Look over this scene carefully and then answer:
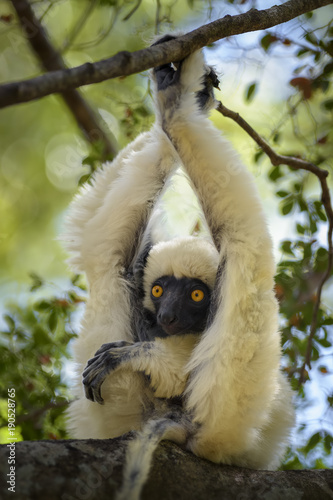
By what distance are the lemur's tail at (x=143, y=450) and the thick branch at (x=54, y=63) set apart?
10.0 ft

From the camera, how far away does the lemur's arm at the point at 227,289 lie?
2590 mm

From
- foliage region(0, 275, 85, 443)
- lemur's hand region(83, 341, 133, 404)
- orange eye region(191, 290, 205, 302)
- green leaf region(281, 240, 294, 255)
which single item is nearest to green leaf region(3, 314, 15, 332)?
foliage region(0, 275, 85, 443)

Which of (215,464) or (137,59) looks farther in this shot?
(215,464)

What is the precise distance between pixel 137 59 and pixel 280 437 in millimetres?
2180

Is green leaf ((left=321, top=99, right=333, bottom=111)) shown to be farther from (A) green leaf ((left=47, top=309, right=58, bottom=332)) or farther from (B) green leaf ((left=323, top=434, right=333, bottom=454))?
(A) green leaf ((left=47, top=309, right=58, bottom=332))

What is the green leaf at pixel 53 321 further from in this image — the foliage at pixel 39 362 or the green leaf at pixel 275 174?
the green leaf at pixel 275 174

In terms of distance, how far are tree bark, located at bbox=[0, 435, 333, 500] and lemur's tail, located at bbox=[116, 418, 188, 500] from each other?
1.5 inches

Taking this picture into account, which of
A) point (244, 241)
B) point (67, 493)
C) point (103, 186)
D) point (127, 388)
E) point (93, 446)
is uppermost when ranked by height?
point (103, 186)

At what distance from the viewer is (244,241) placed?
269 centimetres

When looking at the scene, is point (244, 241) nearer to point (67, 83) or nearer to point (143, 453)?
point (143, 453)

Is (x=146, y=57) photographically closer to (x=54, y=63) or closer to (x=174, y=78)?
(x=174, y=78)

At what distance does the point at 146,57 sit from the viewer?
6.69 feet

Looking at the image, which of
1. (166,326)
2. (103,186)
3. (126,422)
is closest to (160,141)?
(103,186)

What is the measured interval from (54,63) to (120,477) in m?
4.06
